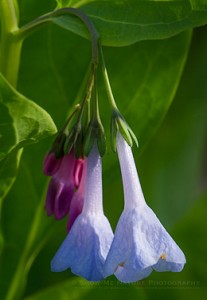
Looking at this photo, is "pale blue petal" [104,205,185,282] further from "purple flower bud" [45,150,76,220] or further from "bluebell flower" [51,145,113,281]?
"purple flower bud" [45,150,76,220]

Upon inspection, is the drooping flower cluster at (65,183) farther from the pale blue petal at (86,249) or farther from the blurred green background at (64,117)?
the blurred green background at (64,117)

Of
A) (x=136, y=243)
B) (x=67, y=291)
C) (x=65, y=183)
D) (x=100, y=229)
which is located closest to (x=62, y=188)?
(x=65, y=183)

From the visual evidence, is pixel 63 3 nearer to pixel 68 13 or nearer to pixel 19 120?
pixel 68 13

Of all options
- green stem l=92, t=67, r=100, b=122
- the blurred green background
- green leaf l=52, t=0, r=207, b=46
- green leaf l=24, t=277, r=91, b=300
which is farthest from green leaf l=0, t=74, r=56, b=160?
green leaf l=24, t=277, r=91, b=300

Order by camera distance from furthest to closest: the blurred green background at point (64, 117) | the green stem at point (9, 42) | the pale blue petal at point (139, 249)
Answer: the blurred green background at point (64, 117) < the green stem at point (9, 42) < the pale blue petal at point (139, 249)

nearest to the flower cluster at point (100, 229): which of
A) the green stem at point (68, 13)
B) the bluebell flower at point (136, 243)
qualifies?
the bluebell flower at point (136, 243)

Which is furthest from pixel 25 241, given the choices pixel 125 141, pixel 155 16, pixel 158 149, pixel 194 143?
pixel 194 143

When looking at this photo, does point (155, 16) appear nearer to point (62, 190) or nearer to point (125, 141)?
point (125, 141)
